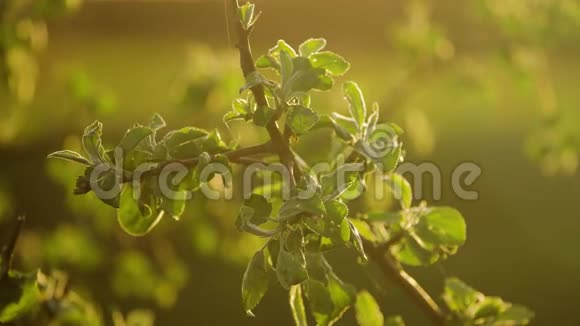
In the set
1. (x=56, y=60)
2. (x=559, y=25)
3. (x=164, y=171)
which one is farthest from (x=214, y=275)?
(x=164, y=171)

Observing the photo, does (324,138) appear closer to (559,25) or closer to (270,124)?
(559,25)

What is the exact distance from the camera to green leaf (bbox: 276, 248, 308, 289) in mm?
479

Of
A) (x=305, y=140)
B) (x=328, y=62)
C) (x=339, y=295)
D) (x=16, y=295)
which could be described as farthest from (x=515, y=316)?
(x=305, y=140)

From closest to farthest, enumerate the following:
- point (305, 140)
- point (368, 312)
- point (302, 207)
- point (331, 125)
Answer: point (302, 207)
point (331, 125)
point (368, 312)
point (305, 140)

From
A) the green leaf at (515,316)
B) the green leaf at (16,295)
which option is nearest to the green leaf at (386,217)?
the green leaf at (515,316)

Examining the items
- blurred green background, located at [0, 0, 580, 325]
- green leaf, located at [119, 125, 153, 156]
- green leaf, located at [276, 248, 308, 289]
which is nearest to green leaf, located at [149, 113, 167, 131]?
green leaf, located at [119, 125, 153, 156]

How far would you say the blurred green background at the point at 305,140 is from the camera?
147cm

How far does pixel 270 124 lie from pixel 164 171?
0.26 ft

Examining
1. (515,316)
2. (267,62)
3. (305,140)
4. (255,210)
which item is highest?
(305,140)

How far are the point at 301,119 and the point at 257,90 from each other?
0.12 ft

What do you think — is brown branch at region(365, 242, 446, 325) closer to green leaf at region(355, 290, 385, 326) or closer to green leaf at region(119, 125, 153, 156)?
green leaf at region(355, 290, 385, 326)

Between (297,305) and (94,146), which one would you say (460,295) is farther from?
(94,146)

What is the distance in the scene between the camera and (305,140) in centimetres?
143

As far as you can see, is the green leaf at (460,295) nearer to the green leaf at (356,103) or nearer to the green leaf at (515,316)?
the green leaf at (515,316)
